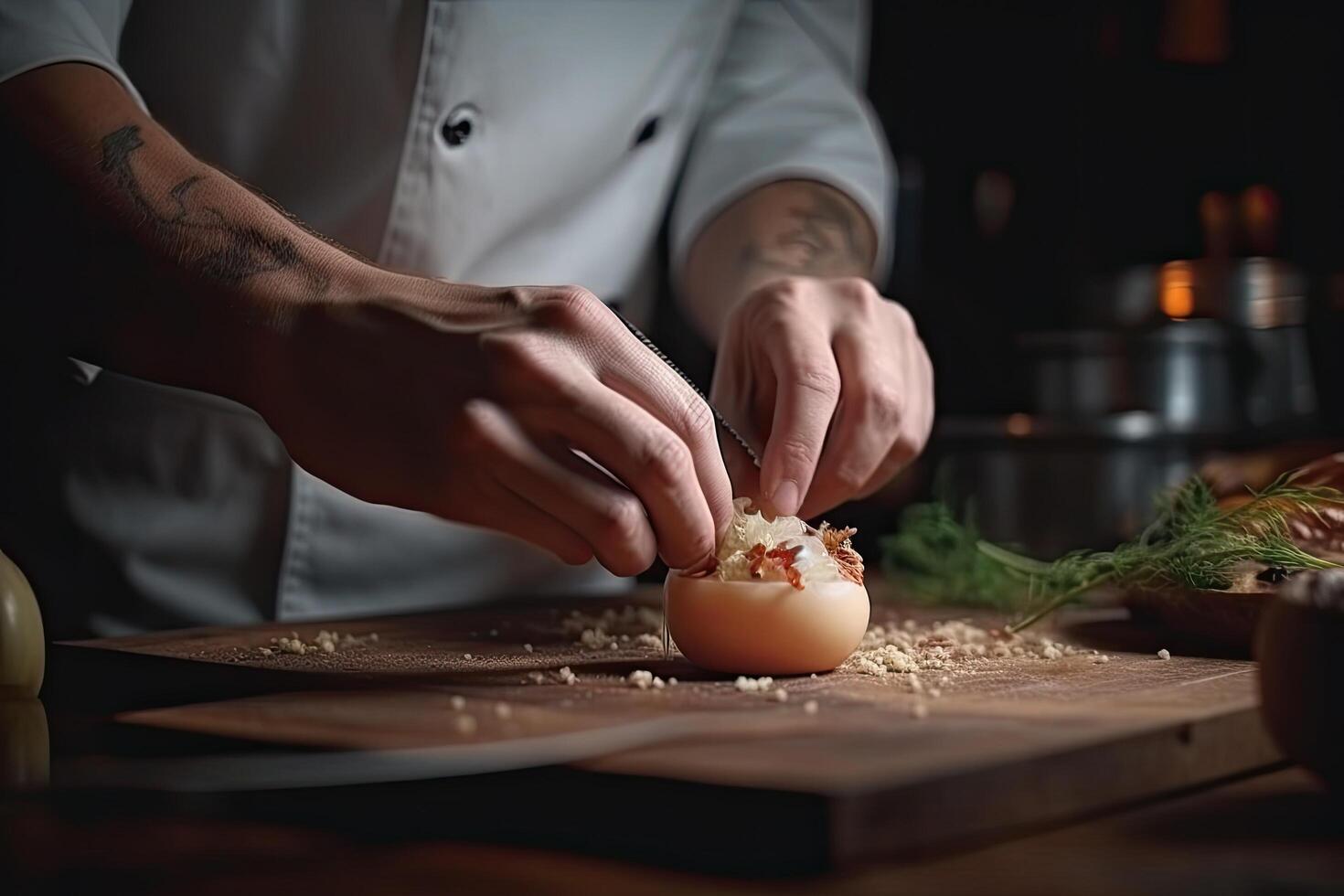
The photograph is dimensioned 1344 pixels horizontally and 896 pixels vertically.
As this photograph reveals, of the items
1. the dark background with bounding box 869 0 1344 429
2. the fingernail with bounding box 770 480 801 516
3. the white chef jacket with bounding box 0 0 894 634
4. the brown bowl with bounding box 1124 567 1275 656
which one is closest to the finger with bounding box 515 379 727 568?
the fingernail with bounding box 770 480 801 516

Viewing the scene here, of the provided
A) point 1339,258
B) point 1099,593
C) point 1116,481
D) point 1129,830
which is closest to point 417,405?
point 1129,830

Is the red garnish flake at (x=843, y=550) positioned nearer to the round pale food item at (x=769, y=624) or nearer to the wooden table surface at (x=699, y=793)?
the round pale food item at (x=769, y=624)

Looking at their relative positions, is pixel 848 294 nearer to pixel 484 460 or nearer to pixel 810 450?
pixel 810 450

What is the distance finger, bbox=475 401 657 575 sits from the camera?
1.07 meters

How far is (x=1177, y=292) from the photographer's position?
3.14 metres

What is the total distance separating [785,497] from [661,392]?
27cm

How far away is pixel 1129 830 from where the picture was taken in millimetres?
819

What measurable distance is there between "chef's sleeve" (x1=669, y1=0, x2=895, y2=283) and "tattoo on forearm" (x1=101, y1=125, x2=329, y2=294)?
0.85m

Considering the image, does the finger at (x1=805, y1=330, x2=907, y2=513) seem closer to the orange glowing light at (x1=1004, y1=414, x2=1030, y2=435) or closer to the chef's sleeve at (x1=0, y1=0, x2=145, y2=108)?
the chef's sleeve at (x1=0, y1=0, x2=145, y2=108)

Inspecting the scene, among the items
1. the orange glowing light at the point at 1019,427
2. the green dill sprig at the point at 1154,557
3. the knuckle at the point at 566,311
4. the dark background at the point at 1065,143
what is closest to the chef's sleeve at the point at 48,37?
the knuckle at the point at 566,311

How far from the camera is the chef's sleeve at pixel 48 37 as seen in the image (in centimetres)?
125

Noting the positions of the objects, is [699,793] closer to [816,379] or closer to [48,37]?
[816,379]

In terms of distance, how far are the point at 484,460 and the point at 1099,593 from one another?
3.20 ft

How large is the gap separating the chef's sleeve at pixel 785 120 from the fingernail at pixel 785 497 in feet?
2.21
